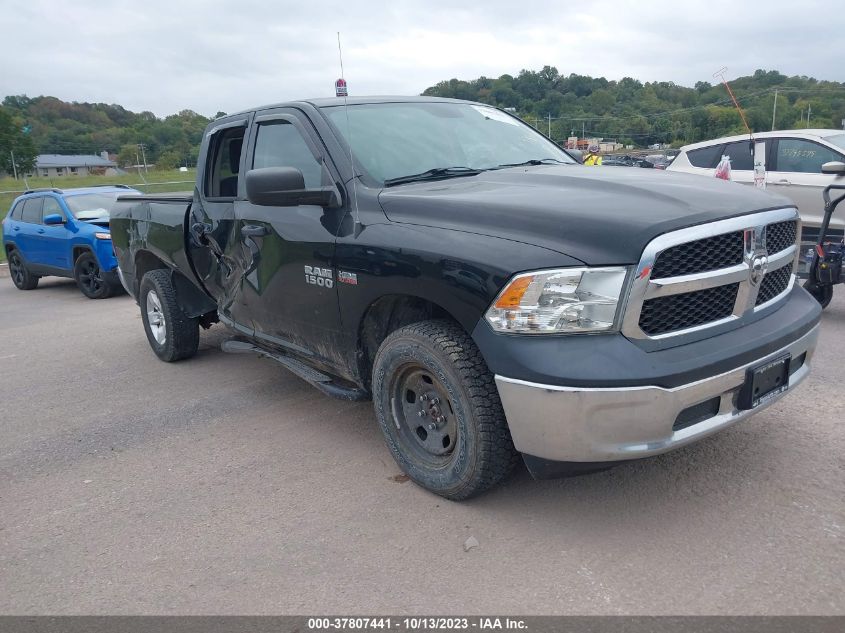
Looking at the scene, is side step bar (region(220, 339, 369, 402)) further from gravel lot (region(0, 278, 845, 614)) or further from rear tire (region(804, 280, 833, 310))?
rear tire (region(804, 280, 833, 310))

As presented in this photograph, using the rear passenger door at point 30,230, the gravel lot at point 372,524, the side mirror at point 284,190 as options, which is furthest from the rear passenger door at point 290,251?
the rear passenger door at point 30,230

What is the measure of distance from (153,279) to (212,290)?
3.32ft

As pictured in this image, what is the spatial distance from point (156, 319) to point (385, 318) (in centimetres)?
342

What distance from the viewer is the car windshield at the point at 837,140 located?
8.63 m

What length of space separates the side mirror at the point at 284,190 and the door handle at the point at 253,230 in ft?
2.09

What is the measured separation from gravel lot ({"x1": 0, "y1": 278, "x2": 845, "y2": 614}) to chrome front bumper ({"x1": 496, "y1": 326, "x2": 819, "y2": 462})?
1.56ft

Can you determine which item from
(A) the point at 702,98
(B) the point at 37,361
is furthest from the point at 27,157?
(B) the point at 37,361

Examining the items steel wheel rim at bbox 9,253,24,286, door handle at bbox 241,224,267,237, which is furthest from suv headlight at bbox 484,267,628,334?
steel wheel rim at bbox 9,253,24,286

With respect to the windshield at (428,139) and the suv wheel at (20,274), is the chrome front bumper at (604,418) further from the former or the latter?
the suv wheel at (20,274)

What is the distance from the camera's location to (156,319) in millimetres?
6312

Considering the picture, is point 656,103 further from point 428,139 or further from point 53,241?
point 428,139

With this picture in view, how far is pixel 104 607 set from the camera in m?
2.74

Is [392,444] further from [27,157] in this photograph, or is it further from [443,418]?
[27,157]

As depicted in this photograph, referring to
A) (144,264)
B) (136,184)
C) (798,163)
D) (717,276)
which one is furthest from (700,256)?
(136,184)
